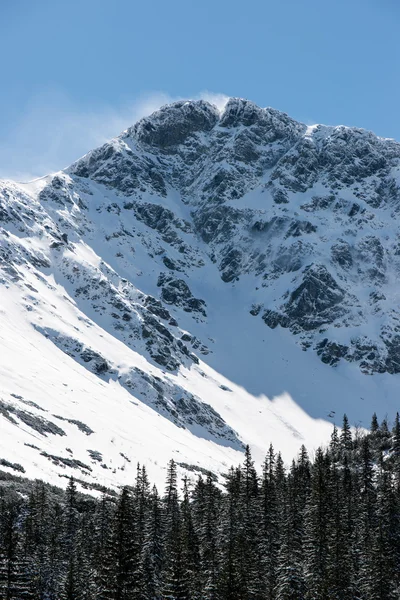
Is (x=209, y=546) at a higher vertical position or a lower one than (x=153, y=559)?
higher

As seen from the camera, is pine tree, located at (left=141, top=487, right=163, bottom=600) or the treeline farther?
pine tree, located at (left=141, top=487, right=163, bottom=600)

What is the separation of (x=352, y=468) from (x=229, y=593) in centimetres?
6973

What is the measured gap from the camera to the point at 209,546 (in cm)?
6700

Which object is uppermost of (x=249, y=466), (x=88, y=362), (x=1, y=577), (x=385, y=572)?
(x=88, y=362)

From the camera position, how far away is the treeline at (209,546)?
42.3 meters

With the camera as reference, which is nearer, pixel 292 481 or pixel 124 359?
pixel 292 481

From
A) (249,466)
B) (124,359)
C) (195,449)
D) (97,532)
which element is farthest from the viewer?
(124,359)

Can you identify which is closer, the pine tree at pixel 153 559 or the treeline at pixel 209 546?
the treeline at pixel 209 546

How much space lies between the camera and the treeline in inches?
1667

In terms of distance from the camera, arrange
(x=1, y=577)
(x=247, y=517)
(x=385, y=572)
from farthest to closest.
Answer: (x=247, y=517) < (x=385, y=572) < (x=1, y=577)

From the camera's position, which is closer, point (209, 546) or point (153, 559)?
point (153, 559)

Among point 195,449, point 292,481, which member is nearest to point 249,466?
point 292,481

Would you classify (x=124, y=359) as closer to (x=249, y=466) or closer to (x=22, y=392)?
→ (x=22, y=392)

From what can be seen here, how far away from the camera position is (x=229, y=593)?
44.8 m
